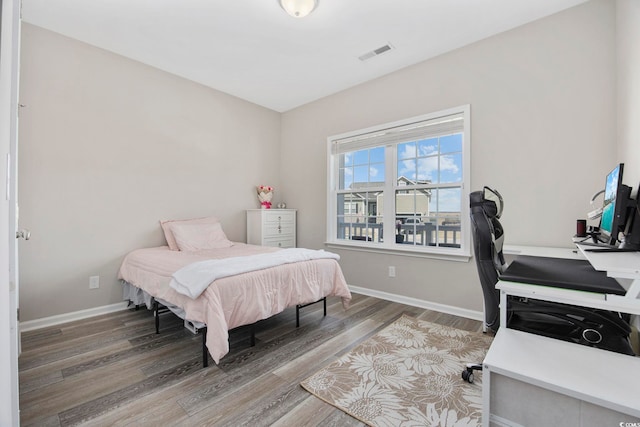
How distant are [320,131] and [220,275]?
2.95 m

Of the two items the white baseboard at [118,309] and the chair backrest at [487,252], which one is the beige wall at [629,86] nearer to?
the chair backrest at [487,252]

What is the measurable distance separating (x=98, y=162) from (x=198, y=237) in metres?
1.28

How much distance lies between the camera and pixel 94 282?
116 inches

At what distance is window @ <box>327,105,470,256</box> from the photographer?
308 cm

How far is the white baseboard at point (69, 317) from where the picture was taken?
2562 mm

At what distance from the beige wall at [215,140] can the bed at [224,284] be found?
1.68 feet

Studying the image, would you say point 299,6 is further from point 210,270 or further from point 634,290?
point 634,290

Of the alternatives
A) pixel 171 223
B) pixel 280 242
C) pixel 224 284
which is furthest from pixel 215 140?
pixel 224 284

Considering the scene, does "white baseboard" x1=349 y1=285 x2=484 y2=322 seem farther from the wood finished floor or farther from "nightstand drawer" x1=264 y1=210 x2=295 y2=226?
"nightstand drawer" x1=264 y1=210 x2=295 y2=226

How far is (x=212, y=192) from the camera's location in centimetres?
392

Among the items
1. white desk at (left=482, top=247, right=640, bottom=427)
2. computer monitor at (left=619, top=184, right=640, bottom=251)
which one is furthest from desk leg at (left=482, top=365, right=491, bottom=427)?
computer monitor at (left=619, top=184, right=640, bottom=251)

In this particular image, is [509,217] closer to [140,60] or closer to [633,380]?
[633,380]

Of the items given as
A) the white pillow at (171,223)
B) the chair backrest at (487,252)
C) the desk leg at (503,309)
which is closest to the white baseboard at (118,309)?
the white pillow at (171,223)

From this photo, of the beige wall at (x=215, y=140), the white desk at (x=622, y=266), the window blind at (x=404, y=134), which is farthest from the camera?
the window blind at (x=404, y=134)
